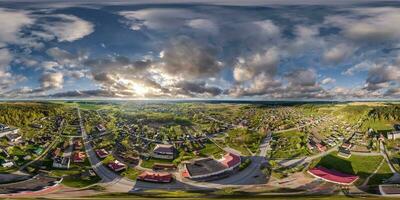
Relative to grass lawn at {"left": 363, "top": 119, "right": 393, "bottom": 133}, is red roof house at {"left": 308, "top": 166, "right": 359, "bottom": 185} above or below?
below

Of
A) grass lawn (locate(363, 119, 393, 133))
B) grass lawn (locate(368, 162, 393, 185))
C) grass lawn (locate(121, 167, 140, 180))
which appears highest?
grass lawn (locate(363, 119, 393, 133))

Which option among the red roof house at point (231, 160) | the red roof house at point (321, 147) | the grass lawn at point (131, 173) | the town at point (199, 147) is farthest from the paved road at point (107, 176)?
the red roof house at point (321, 147)

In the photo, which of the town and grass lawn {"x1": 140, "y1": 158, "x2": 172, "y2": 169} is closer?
the town

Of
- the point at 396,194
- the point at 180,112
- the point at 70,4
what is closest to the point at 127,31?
the point at 70,4

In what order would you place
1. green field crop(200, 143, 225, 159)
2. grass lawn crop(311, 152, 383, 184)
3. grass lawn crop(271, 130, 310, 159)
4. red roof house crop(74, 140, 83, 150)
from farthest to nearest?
grass lawn crop(271, 130, 310, 159) < red roof house crop(74, 140, 83, 150) < green field crop(200, 143, 225, 159) < grass lawn crop(311, 152, 383, 184)

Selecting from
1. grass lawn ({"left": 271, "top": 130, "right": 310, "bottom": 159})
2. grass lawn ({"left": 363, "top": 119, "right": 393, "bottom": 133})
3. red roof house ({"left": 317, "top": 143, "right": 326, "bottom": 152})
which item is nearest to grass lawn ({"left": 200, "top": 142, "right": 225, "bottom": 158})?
grass lawn ({"left": 271, "top": 130, "right": 310, "bottom": 159})

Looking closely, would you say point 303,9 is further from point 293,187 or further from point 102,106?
point 102,106

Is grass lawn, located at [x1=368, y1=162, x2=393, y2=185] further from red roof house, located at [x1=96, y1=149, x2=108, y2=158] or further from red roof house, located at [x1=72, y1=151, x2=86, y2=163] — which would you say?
red roof house, located at [x1=72, y1=151, x2=86, y2=163]

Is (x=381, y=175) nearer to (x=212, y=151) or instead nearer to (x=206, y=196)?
(x=212, y=151)

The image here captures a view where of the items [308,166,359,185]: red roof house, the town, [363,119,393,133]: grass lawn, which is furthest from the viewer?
[363,119,393,133]: grass lawn
